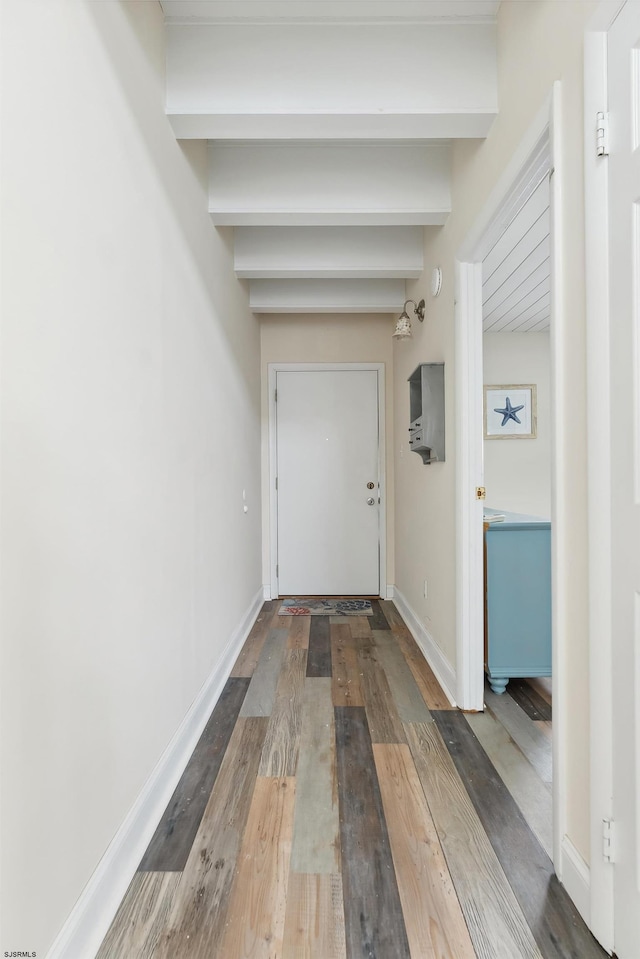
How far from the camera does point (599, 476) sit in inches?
44.0

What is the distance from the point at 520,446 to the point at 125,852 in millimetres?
3797

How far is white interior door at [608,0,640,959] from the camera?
3.29 ft

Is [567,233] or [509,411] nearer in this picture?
[567,233]

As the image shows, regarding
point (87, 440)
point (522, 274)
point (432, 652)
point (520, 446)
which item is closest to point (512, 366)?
point (520, 446)

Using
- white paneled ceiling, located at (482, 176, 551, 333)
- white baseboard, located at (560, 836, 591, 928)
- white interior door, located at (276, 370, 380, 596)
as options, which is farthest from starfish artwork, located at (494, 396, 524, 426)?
white baseboard, located at (560, 836, 591, 928)

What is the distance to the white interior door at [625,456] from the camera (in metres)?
1.00

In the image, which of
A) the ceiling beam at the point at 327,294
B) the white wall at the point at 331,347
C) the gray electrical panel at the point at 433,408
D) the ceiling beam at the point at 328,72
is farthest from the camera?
the white wall at the point at 331,347

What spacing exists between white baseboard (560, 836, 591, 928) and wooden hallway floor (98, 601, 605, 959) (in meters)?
0.03

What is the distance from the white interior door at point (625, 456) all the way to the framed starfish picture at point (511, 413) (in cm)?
313

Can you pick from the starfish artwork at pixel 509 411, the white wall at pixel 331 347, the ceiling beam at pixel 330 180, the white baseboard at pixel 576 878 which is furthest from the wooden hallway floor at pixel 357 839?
the starfish artwork at pixel 509 411

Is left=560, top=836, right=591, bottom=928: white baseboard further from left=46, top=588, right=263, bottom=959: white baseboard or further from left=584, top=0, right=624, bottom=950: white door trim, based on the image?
left=46, top=588, right=263, bottom=959: white baseboard

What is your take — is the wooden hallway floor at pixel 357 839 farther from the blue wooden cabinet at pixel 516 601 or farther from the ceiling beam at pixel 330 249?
the ceiling beam at pixel 330 249

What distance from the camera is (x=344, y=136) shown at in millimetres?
1849

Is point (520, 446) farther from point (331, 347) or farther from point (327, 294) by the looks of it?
point (327, 294)
